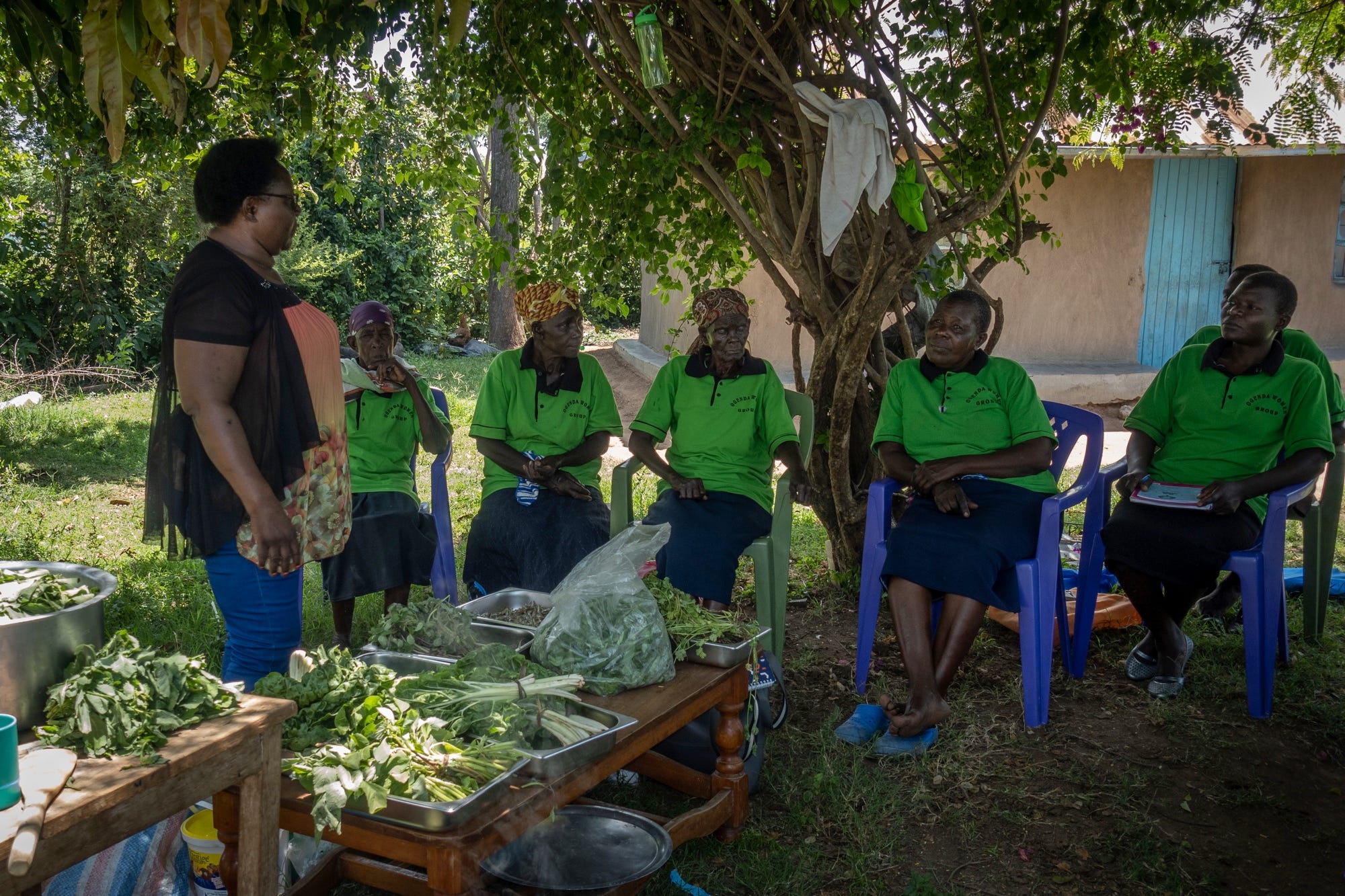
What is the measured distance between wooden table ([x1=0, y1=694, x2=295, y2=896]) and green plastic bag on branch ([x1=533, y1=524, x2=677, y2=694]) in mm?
876

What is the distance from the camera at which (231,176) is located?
2.55 meters

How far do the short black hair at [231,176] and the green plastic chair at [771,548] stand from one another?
87.5 inches

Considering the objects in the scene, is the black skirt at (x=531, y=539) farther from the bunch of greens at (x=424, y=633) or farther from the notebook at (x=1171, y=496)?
the notebook at (x=1171, y=496)

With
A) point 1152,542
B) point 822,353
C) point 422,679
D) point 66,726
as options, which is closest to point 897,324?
point 822,353

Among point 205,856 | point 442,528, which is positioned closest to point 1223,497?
point 442,528

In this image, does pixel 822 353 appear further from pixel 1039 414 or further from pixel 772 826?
pixel 772 826

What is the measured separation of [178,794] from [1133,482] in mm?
3750

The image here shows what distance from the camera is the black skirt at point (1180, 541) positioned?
397 cm

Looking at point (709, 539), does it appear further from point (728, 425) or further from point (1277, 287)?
point (1277, 287)

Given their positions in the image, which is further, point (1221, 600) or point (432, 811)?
point (1221, 600)

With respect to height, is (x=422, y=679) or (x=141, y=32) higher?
(x=141, y=32)

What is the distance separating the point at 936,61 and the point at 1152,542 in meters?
2.18

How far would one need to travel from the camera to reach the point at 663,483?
4.75 meters

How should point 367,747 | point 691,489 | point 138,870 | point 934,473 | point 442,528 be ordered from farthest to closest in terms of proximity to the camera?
1. point 442,528
2. point 691,489
3. point 934,473
4. point 138,870
5. point 367,747
